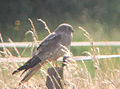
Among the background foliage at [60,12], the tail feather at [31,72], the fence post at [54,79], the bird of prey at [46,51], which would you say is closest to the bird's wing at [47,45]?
the bird of prey at [46,51]

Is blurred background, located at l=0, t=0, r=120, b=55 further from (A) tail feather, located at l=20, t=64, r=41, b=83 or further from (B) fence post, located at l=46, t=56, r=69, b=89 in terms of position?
(B) fence post, located at l=46, t=56, r=69, b=89

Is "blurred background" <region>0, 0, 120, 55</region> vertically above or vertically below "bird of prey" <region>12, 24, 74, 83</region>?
below

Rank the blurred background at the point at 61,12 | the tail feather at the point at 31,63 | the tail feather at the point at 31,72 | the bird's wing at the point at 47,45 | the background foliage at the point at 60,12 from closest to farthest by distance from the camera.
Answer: the tail feather at the point at 31,63
the tail feather at the point at 31,72
the bird's wing at the point at 47,45
the blurred background at the point at 61,12
the background foliage at the point at 60,12

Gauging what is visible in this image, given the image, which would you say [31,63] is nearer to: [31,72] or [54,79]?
[31,72]

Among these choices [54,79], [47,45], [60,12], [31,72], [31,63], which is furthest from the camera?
[60,12]

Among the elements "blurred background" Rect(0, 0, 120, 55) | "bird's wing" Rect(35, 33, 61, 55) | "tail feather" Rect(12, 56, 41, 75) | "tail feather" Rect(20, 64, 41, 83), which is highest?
"bird's wing" Rect(35, 33, 61, 55)

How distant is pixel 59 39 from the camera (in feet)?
21.9

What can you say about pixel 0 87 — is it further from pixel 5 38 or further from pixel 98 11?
pixel 98 11

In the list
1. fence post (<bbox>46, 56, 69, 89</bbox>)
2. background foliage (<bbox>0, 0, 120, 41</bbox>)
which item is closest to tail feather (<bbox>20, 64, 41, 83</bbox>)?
fence post (<bbox>46, 56, 69, 89</bbox>)

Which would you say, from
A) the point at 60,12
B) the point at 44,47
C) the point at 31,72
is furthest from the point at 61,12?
the point at 31,72

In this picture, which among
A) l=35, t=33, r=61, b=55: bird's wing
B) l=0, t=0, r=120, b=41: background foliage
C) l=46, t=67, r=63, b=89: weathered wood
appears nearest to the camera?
l=46, t=67, r=63, b=89: weathered wood

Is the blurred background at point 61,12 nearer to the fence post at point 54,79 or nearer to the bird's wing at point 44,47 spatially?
the bird's wing at point 44,47

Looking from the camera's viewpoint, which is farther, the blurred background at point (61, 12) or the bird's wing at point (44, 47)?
the blurred background at point (61, 12)

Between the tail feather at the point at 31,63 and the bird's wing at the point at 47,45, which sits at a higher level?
the bird's wing at the point at 47,45
